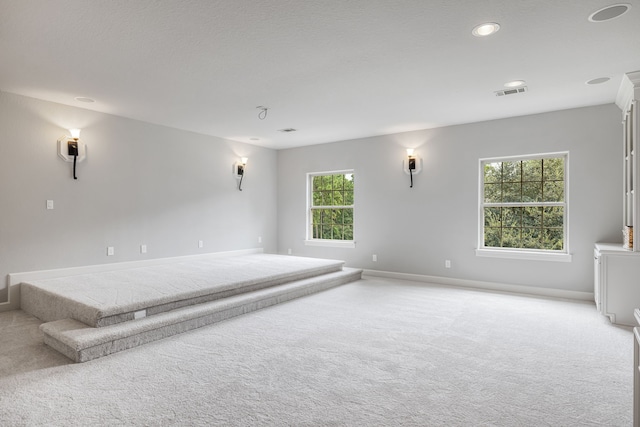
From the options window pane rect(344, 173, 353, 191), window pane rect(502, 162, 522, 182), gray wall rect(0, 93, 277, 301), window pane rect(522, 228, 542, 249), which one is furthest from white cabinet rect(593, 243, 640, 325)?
gray wall rect(0, 93, 277, 301)

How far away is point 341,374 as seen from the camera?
2598mm

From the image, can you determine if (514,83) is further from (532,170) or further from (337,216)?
(337,216)

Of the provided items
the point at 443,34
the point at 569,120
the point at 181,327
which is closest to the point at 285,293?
the point at 181,327

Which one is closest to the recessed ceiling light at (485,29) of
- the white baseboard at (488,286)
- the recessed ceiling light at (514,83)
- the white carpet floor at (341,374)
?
the recessed ceiling light at (514,83)

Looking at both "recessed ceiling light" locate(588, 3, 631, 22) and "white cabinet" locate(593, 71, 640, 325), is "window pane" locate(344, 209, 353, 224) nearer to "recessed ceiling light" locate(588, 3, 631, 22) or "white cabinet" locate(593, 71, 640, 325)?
"white cabinet" locate(593, 71, 640, 325)

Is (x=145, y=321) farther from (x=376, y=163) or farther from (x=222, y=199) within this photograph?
(x=376, y=163)

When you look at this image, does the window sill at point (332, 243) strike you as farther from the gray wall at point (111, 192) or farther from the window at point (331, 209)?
the gray wall at point (111, 192)

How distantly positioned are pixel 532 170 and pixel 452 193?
112 cm

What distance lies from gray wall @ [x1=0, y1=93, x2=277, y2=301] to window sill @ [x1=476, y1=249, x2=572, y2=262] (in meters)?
4.15

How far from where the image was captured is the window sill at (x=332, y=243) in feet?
22.4

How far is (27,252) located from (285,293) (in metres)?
3.05

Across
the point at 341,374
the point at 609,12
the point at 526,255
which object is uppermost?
the point at 609,12

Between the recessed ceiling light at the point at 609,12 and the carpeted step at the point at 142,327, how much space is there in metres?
3.91

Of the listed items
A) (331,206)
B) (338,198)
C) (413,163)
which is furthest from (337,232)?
(413,163)
